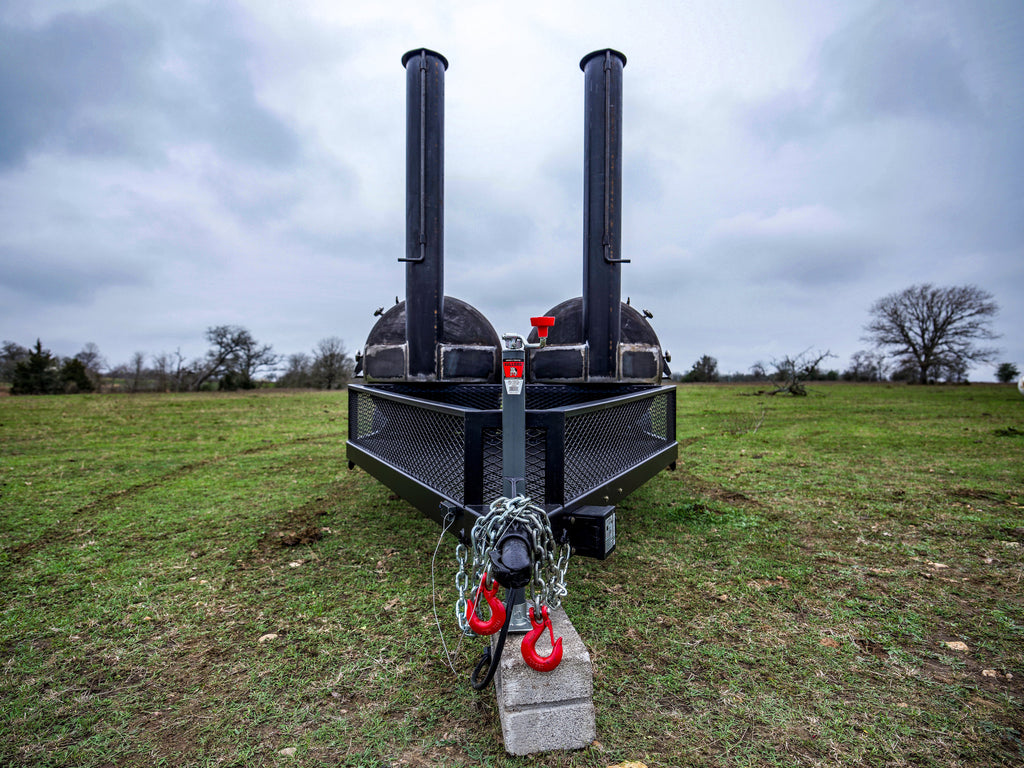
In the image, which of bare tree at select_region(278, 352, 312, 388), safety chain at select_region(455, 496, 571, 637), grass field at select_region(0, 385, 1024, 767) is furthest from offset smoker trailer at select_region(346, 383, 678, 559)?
bare tree at select_region(278, 352, 312, 388)

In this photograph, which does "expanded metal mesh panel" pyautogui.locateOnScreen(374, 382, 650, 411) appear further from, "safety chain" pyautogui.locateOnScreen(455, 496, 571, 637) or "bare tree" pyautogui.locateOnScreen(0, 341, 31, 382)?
"bare tree" pyautogui.locateOnScreen(0, 341, 31, 382)

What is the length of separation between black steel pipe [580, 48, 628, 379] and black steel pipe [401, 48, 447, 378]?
1375 millimetres

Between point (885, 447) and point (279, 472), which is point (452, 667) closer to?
point (279, 472)

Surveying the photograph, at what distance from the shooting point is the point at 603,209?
15.6 feet

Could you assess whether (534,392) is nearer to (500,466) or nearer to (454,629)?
(500,466)

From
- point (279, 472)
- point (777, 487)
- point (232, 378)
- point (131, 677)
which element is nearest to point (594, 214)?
point (777, 487)

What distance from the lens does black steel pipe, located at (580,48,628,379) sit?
476cm

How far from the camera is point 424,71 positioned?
4.73 meters

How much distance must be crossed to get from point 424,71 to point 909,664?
537 centimetres

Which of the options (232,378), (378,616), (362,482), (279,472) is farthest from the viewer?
(232,378)

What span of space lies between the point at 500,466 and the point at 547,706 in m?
1.85

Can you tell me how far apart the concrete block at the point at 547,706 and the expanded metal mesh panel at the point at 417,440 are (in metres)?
1.01

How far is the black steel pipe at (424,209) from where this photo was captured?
4695 mm

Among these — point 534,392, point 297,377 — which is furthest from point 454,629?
point 297,377
